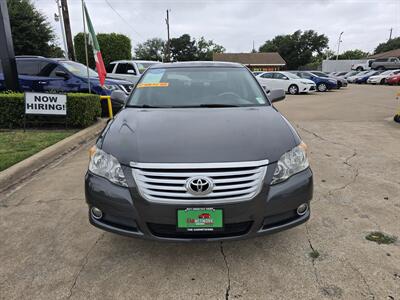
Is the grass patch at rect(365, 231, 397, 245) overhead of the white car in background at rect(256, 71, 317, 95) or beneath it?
beneath

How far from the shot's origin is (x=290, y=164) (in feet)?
7.49

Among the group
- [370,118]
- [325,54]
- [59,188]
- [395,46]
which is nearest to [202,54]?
[325,54]

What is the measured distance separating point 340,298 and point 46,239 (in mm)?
2413

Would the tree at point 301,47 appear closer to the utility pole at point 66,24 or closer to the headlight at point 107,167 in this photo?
the utility pole at point 66,24

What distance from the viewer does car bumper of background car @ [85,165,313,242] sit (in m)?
2.08

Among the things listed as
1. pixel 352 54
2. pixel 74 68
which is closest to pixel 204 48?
pixel 352 54

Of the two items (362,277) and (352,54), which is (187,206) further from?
(352,54)

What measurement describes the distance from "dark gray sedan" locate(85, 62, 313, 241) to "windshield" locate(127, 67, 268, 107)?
645 millimetres

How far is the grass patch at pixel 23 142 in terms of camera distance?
474 centimetres

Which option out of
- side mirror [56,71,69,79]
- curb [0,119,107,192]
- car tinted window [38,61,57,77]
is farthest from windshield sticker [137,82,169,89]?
car tinted window [38,61,57,77]

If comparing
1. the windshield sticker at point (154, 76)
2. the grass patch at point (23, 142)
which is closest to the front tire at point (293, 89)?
the grass patch at point (23, 142)

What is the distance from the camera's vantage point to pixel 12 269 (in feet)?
7.84

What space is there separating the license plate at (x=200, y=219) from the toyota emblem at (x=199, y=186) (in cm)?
11

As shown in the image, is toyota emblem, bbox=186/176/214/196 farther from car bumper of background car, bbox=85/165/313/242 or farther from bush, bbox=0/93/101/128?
bush, bbox=0/93/101/128
